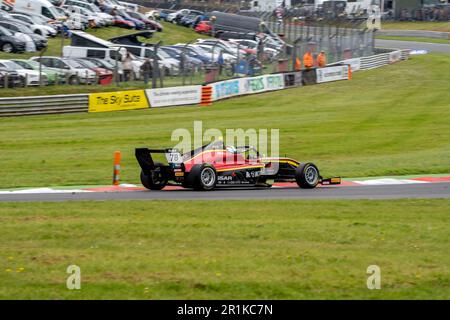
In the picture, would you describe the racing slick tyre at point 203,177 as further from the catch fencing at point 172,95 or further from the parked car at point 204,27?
the parked car at point 204,27

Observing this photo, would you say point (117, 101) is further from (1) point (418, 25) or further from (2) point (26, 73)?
(1) point (418, 25)

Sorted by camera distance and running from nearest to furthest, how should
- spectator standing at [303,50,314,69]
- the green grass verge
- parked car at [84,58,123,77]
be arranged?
1. parked car at [84,58,123,77]
2. spectator standing at [303,50,314,69]
3. the green grass verge

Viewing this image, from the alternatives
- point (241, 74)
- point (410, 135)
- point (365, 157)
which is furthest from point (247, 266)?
point (241, 74)

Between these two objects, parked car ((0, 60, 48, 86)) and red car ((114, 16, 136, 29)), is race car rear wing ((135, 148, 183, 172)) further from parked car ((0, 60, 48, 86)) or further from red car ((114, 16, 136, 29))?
red car ((114, 16, 136, 29))

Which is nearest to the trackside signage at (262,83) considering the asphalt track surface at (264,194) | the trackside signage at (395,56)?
the trackside signage at (395,56)

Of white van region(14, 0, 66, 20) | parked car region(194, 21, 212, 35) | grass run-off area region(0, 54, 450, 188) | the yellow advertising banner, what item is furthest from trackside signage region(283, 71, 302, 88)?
parked car region(194, 21, 212, 35)

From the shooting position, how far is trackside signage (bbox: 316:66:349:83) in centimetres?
4531

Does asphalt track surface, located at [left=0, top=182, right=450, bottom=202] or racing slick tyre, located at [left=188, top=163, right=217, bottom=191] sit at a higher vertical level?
racing slick tyre, located at [left=188, top=163, right=217, bottom=191]

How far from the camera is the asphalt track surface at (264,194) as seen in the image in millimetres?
15938

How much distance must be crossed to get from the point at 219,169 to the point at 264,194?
1.20 meters

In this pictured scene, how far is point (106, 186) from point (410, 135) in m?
12.8

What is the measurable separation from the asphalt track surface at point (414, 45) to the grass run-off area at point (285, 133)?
30.1 metres

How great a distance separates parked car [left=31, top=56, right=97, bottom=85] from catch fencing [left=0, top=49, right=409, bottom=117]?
1.08 meters

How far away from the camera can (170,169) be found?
55.7 feet
